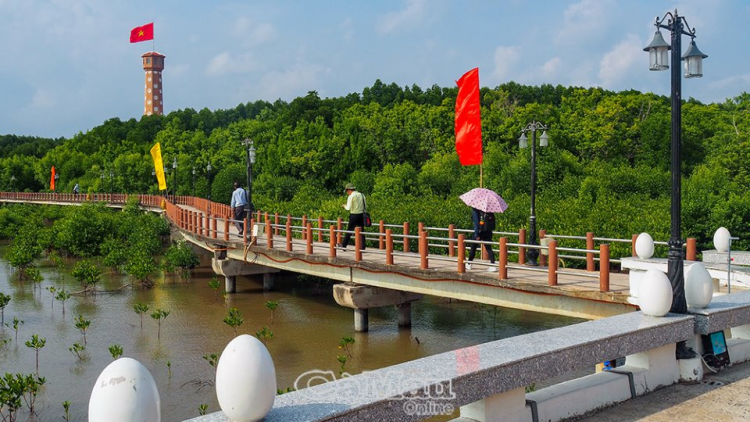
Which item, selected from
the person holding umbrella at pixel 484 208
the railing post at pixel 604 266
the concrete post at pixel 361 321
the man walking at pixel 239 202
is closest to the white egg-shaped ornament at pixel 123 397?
the railing post at pixel 604 266

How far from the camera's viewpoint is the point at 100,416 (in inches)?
125

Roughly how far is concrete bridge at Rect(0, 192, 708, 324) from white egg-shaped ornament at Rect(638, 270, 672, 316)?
2.95 metres

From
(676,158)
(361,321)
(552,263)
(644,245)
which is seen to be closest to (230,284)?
(361,321)

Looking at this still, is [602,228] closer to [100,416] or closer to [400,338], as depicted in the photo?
[400,338]

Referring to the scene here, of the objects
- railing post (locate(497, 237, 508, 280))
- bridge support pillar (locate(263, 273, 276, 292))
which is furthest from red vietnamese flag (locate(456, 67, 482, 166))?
bridge support pillar (locate(263, 273, 276, 292))

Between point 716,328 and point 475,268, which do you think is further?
point 475,268

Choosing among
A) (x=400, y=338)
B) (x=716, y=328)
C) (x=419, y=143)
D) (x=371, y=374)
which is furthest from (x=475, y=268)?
(x=419, y=143)

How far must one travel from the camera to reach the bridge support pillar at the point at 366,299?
50.2ft

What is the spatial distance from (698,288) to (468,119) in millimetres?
9048

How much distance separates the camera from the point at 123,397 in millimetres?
3197

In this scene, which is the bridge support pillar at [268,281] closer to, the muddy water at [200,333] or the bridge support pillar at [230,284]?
the muddy water at [200,333]

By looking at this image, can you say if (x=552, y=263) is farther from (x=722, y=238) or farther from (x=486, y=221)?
(x=722, y=238)

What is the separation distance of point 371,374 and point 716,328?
3750mm

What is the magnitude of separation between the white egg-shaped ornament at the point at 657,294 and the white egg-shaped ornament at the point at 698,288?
564mm
